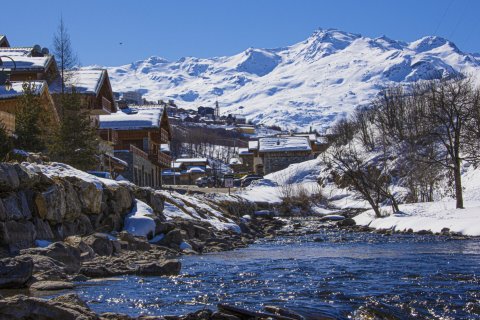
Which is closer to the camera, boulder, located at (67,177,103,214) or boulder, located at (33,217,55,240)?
boulder, located at (33,217,55,240)

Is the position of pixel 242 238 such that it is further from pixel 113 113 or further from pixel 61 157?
pixel 113 113

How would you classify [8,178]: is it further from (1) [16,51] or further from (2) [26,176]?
(1) [16,51]

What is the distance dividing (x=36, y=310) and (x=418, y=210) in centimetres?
3397

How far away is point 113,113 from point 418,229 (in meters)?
30.8

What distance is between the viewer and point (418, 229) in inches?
1362

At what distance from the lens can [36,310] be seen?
9.21 meters

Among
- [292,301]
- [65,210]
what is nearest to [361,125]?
[65,210]

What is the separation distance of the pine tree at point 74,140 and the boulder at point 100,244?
12.9 metres

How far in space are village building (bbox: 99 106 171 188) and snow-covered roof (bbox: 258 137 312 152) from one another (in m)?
41.5

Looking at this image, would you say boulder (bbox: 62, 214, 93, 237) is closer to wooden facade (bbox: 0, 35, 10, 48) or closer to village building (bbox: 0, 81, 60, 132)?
village building (bbox: 0, 81, 60, 132)

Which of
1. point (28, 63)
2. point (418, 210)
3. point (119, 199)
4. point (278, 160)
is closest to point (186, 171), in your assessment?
point (278, 160)

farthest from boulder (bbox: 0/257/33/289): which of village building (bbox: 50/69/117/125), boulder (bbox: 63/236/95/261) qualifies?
village building (bbox: 50/69/117/125)

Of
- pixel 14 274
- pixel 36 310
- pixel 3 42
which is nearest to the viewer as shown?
pixel 36 310

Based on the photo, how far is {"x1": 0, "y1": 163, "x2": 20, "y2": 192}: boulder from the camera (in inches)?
696
